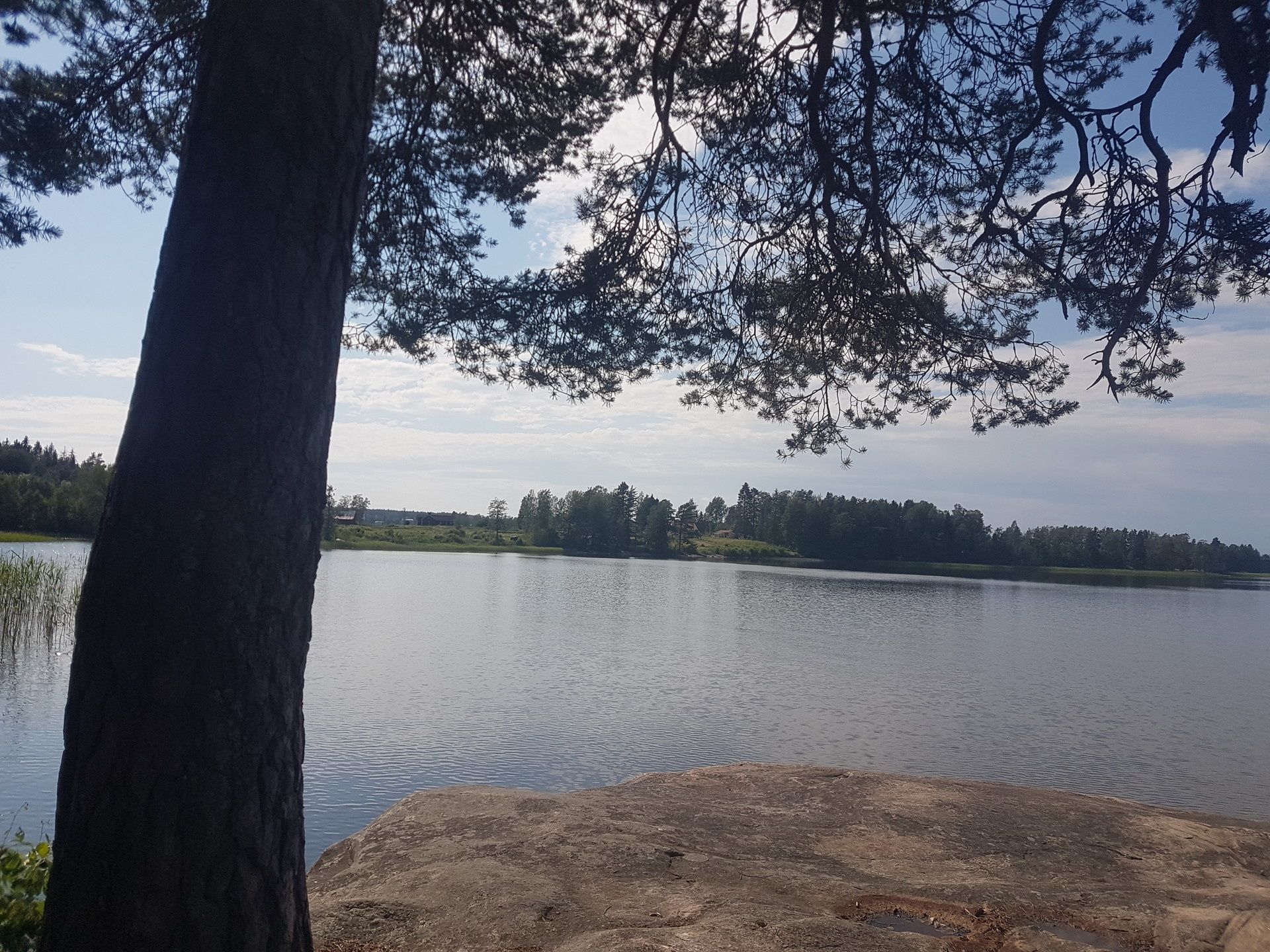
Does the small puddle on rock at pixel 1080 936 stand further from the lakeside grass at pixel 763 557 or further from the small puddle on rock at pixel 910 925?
the lakeside grass at pixel 763 557

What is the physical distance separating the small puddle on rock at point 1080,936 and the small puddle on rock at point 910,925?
34cm

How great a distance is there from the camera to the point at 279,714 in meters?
2.05

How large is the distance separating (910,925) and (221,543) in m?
3.14

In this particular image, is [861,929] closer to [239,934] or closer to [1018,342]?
[239,934]

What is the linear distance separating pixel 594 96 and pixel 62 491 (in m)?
56.5

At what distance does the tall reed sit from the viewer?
14.3m

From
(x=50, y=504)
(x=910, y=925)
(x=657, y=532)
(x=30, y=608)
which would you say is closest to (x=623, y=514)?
(x=657, y=532)

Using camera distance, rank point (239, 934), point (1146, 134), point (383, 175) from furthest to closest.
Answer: point (383, 175)
point (1146, 134)
point (239, 934)

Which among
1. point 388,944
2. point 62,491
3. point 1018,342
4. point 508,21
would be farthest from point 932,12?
point 62,491

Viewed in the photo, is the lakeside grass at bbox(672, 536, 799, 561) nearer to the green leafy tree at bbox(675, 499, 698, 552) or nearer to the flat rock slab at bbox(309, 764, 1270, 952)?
the green leafy tree at bbox(675, 499, 698, 552)

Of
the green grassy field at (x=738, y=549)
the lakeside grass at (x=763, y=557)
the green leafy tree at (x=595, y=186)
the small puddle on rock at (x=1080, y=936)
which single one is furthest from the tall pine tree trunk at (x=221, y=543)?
the green grassy field at (x=738, y=549)

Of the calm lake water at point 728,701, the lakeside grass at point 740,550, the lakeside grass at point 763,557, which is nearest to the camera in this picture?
the calm lake water at point 728,701

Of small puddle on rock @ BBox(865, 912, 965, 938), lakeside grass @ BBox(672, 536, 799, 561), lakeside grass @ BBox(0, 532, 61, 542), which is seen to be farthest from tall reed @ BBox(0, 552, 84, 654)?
lakeside grass @ BBox(672, 536, 799, 561)

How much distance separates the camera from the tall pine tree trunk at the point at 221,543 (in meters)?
1.87
